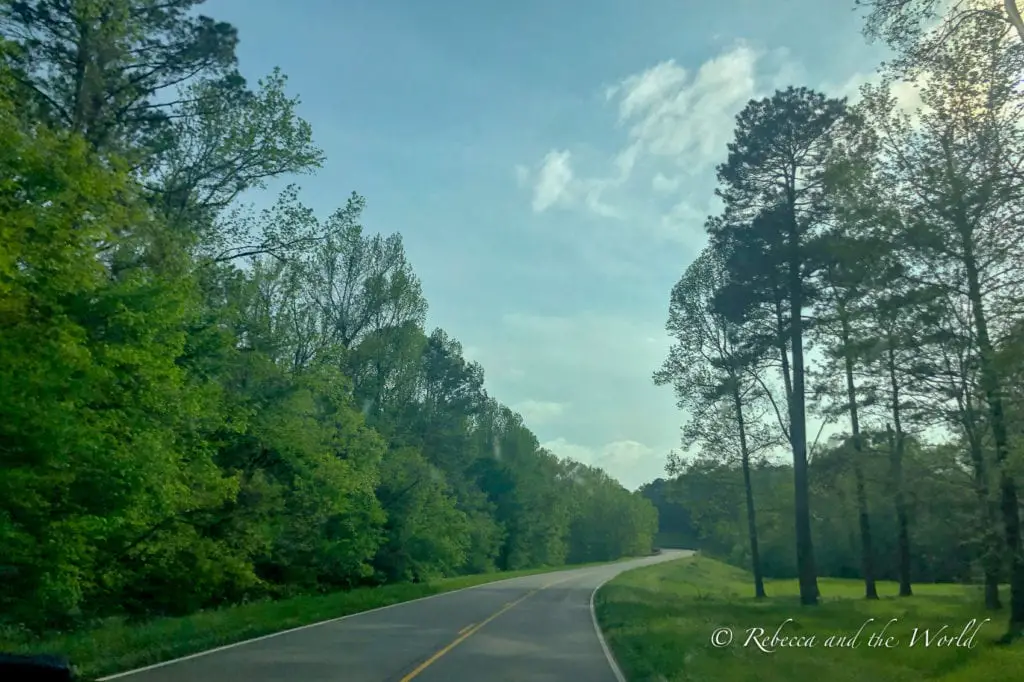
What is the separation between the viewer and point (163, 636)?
48.0 feet

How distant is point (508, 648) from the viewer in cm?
1575

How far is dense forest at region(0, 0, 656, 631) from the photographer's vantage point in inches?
526

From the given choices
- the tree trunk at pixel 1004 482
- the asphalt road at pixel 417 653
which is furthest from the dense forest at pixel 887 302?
the asphalt road at pixel 417 653

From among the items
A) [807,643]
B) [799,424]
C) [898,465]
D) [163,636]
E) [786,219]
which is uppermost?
[786,219]

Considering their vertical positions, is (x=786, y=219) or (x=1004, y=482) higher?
(x=786, y=219)

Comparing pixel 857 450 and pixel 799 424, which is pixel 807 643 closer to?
pixel 799 424

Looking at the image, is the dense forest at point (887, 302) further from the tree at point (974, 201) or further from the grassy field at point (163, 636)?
the grassy field at point (163, 636)

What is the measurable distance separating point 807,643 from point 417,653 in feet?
26.7

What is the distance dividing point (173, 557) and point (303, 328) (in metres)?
13.4

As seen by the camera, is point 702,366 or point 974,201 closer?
point 974,201

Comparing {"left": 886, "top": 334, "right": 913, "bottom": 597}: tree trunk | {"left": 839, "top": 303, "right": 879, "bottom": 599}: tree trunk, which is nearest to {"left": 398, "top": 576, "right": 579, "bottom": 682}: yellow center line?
{"left": 839, "top": 303, "right": 879, "bottom": 599}: tree trunk

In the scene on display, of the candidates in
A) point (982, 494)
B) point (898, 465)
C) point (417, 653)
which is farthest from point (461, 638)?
point (898, 465)

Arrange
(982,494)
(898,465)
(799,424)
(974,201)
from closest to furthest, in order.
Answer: (974,201), (982,494), (898,465), (799,424)

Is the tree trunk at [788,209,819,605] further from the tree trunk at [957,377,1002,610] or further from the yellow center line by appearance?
the yellow center line
